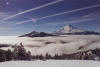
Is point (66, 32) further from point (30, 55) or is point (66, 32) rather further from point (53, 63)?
point (30, 55)

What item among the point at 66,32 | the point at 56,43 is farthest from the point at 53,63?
the point at 66,32

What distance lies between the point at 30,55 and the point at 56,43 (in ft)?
1.43

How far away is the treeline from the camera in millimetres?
2471

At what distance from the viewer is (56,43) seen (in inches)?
103

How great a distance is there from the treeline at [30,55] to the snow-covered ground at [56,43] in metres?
0.06

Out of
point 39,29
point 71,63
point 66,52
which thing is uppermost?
point 39,29

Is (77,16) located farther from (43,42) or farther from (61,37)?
(43,42)

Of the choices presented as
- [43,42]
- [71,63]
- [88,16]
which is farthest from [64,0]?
[71,63]

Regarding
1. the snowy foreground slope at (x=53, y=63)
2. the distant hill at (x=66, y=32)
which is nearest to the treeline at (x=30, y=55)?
the snowy foreground slope at (x=53, y=63)

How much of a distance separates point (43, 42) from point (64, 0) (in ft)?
2.39

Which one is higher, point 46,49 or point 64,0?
point 64,0

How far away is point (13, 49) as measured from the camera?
2500mm

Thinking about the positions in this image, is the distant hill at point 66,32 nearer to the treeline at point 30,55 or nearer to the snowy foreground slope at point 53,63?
the treeline at point 30,55

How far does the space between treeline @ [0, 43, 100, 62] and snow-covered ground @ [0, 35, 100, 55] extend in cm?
6
